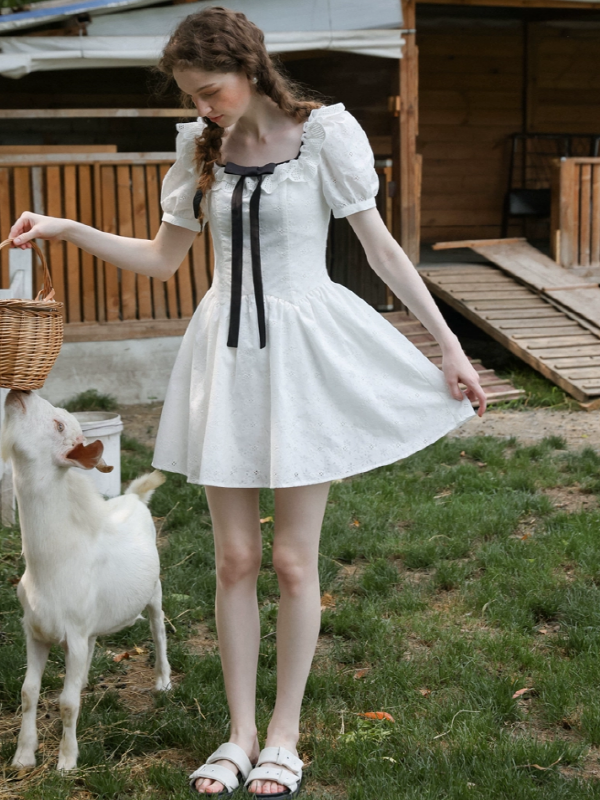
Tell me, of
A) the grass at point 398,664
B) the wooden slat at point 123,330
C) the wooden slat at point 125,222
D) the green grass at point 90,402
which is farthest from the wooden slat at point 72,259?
the grass at point 398,664

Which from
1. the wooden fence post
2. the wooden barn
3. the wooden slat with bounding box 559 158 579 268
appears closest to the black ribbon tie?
the wooden barn

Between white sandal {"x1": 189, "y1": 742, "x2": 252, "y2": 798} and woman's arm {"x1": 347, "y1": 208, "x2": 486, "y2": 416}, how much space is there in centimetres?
118

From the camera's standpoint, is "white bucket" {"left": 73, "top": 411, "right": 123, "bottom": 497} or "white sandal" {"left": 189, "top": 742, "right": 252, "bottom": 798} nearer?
"white sandal" {"left": 189, "top": 742, "right": 252, "bottom": 798}

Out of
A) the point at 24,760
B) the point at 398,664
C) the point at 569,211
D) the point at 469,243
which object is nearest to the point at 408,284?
the point at 398,664

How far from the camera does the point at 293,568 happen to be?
2.59 metres

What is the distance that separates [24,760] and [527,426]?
5.05m

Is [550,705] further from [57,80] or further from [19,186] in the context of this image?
[57,80]

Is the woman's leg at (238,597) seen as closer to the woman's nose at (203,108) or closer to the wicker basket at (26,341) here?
the wicker basket at (26,341)

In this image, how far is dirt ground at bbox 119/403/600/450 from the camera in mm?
6703

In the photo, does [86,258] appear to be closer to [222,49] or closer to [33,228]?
[33,228]

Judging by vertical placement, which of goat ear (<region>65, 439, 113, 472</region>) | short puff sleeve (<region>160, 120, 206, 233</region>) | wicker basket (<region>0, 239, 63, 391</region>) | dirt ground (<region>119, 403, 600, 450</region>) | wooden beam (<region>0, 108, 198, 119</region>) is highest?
wooden beam (<region>0, 108, 198, 119</region>)

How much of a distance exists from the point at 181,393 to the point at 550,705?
5.21ft

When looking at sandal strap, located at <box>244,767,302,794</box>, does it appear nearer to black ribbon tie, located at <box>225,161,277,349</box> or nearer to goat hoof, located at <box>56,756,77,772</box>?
goat hoof, located at <box>56,756,77,772</box>

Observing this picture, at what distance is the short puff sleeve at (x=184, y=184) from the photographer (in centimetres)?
269
